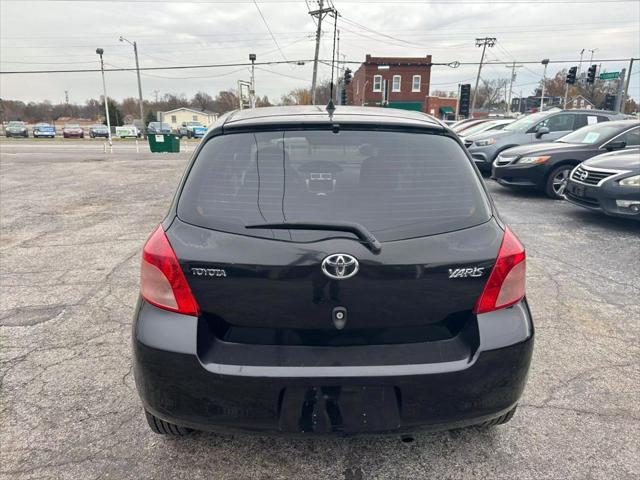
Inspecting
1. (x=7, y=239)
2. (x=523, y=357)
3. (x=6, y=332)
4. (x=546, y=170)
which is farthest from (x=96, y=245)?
(x=546, y=170)

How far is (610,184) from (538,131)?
5.40 meters

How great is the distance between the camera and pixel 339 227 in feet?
6.02

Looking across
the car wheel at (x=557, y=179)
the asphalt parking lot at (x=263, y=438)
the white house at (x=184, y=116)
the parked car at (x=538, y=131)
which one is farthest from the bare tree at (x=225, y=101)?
the asphalt parking lot at (x=263, y=438)

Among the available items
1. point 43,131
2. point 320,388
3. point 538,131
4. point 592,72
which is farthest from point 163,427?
point 43,131

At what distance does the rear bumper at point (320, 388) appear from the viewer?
5.81 ft

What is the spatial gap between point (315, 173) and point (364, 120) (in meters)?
0.37

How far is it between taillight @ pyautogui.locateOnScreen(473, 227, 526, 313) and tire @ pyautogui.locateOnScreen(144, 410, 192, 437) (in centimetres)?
154

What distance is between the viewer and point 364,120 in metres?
2.22

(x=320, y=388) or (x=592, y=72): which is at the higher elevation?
(x=592, y=72)

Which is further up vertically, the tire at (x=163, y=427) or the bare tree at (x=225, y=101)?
the bare tree at (x=225, y=101)

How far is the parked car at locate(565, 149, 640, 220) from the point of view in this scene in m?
6.23

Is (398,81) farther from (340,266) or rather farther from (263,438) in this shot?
(340,266)

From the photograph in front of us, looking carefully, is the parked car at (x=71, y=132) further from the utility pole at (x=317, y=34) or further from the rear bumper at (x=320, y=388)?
the rear bumper at (x=320, y=388)

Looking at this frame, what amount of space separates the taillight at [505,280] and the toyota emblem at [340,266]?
0.57 meters
